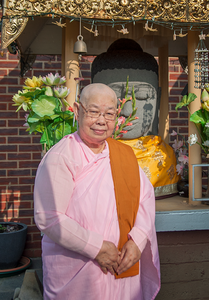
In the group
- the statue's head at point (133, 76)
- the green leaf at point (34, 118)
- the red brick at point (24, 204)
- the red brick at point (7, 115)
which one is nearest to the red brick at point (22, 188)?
the red brick at point (24, 204)

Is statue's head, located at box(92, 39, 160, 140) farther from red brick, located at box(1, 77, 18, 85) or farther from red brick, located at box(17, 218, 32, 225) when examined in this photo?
red brick, located at box(17, 218, 32, 225)

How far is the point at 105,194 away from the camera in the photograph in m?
1.35

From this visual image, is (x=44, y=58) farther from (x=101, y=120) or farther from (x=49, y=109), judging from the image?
(x=101, y=120)

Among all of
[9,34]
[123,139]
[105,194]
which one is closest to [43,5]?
[9,34]

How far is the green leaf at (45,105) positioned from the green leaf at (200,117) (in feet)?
3.10

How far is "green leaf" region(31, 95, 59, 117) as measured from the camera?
1.91 m

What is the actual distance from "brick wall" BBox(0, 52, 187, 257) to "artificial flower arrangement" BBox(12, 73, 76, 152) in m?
1.52

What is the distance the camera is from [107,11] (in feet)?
6.28

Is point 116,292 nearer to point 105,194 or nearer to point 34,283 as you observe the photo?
point 105,194

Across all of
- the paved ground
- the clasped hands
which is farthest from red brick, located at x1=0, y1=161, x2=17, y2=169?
the clasped hands

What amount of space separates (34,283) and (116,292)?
85cm

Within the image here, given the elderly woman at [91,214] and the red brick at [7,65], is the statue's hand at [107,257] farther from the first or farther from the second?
the red brick at [7,65]

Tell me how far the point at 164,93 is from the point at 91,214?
6.28 ft

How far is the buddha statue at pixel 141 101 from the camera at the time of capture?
2.35 metres
